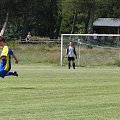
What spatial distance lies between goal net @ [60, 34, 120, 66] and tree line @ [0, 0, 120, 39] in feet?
95.5

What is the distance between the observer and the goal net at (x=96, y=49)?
3703 centimetres

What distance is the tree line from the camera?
71.2 m

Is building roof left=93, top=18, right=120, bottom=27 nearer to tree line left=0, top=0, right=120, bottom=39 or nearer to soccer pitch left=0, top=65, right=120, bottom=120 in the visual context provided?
tree line left=0, top=0, right=120, bottom=39

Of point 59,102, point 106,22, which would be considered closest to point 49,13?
point 106,22

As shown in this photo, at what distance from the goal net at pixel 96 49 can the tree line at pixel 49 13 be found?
29.1 m

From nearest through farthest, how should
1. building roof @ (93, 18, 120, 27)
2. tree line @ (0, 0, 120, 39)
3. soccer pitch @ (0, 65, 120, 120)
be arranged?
soccer pitch @ (0, 65, 120, 120) → tree line @ (0, 0, 120, 39) → building roof @ (93, 18, 120, 27)

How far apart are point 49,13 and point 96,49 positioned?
46.8 m

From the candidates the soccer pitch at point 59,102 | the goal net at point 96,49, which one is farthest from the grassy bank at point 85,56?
the soccer pitch at point 59,102

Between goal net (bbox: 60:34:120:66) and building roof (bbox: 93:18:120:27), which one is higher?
building roof (bbox: 93:18:120:27)

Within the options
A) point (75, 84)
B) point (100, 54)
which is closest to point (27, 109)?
point (75, 84)

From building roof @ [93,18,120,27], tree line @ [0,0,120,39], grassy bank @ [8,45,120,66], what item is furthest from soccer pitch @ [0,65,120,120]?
building roof @ [93,18,120,27]

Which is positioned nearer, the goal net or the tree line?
the goal net

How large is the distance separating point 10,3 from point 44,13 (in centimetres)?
1209

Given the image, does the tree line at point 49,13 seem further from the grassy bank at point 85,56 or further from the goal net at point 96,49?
the goal net at point 96,49
